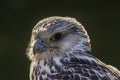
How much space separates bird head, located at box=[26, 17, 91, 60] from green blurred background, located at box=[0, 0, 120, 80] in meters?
6.42

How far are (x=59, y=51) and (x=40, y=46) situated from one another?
8.8 inches

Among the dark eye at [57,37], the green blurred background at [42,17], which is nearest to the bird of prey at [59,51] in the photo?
the dark eye at [57,37]

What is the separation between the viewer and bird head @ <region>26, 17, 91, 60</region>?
7277 mm

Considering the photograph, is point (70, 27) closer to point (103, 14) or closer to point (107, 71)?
point (107, 71)

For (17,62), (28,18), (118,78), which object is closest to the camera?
(118,78)

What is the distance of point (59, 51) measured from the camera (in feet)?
24.0

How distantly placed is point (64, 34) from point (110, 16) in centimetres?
808

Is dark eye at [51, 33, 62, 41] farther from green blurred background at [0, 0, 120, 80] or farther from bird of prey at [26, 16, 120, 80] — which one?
green blurred background at [0, 0, 120, 80]

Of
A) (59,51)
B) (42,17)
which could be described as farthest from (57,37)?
(42,17)

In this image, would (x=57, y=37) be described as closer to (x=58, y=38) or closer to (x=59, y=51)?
(x=58, y=38)

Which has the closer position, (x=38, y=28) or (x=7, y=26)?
(x=38, y=28)

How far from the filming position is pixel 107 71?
701cm

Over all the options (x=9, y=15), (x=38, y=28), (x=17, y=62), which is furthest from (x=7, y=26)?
(x=38, y=28)

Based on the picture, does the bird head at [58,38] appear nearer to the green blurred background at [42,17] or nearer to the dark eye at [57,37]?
the dark eye at [57,37]
